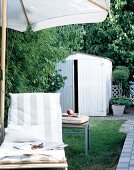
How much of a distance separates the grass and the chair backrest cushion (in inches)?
24.6

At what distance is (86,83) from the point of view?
13.5 metres

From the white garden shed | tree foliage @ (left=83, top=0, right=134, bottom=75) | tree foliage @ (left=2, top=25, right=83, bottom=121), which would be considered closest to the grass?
tree foliage @ (left=2, top=25, right=83, bottom=121)

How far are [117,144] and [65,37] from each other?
194 inches

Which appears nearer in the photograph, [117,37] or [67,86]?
[67,86]

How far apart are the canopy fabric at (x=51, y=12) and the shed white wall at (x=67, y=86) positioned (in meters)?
7.16

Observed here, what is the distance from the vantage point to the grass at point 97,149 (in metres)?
6.02

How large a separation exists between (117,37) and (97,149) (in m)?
9.64

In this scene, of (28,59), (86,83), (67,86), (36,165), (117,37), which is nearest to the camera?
(36,165)

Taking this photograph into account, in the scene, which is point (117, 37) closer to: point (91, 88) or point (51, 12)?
point (91, 88)

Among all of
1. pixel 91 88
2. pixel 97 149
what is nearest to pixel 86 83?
pixel 91 88

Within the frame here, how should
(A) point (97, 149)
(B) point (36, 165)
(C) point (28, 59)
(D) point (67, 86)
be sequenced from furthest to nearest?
(D) point (67, 86) < (C) point (28, 59) < (A) point (97, 149) < (B) point (36, 165)

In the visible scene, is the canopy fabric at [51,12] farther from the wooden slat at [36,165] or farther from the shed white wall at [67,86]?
the shed white wall at [67,86]

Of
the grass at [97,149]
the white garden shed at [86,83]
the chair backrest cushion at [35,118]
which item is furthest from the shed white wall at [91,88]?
the chair backrest cushion at [35,118]

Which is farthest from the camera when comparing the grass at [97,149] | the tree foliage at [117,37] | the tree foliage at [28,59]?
the tree foliage at [117,37]
